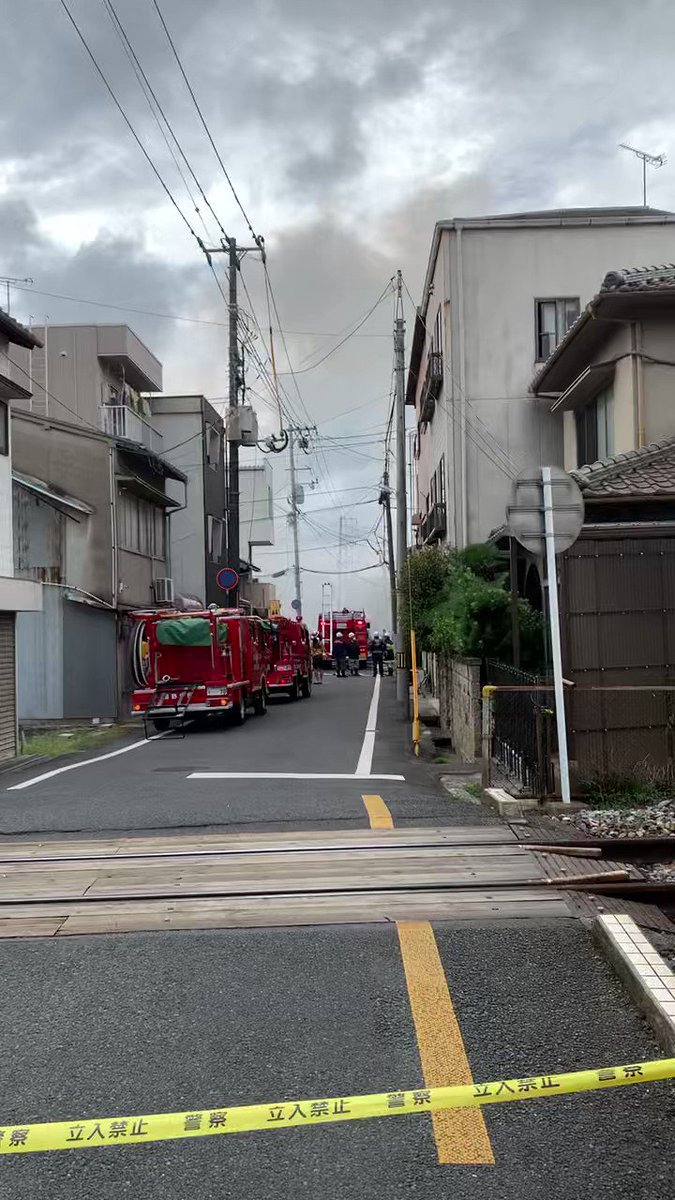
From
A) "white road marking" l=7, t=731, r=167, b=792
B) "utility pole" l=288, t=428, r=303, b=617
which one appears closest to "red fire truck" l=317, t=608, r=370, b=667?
"utility pole" l=288, t=428, r=303, b=617

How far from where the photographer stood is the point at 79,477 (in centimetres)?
2631

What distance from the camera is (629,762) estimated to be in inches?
373

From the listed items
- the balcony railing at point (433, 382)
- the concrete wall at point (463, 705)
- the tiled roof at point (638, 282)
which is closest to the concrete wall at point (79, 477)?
A: the balcony railing at point (433, 382)

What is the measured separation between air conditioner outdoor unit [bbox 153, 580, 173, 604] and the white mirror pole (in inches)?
930

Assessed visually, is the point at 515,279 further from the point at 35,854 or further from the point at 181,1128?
the point at 181,1128

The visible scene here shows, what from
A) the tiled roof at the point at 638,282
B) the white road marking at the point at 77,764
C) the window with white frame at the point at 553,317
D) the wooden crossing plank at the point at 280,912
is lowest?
the white road marking at the point at 77,764

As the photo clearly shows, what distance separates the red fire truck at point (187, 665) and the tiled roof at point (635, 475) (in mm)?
10292

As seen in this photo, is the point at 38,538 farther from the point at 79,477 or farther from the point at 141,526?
the point at 141,526

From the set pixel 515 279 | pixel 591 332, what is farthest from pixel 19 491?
pixel 591 332

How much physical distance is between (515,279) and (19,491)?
42.9ft

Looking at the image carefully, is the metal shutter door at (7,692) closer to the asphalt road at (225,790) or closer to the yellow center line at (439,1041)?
the asphalt road at (225,790)

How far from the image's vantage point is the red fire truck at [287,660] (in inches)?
1137

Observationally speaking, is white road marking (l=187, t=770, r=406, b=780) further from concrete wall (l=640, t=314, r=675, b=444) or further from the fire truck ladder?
the fire truck ladder

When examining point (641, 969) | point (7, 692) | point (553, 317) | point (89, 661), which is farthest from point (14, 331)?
point (641, 969)
